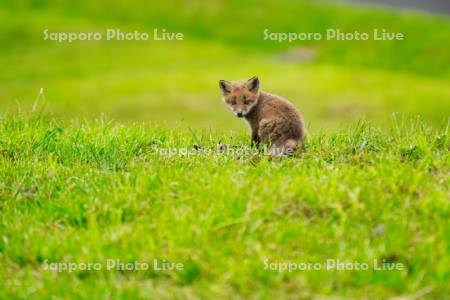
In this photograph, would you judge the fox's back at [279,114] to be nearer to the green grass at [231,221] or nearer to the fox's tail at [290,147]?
the fox's tail at [290,147]

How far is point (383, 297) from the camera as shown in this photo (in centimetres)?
831

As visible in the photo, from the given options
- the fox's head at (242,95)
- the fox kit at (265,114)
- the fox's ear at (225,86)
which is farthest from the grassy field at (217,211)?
the fox's ear at (225,86)

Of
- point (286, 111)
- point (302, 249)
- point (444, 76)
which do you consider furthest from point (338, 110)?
point (302, 249)

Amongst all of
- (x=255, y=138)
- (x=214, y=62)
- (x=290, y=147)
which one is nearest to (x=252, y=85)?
(x=255, y=138)

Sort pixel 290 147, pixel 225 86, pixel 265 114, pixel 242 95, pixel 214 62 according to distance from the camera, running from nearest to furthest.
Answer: pixel 290 147, pixel 265 114, pixel 242 95, pixel 225 86, pixel 214 62

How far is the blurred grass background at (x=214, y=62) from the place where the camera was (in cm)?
7700

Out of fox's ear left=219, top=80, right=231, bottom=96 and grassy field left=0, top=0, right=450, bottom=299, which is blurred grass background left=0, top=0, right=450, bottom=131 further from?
grassy field left=0, top=0, right=450, bottom=299

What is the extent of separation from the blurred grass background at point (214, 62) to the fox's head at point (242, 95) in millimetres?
40109

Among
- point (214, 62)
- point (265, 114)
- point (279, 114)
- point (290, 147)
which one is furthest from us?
point (214, 62)

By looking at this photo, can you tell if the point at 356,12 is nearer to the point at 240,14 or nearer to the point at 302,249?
the point at 240,14

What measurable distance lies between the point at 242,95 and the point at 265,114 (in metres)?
0.52

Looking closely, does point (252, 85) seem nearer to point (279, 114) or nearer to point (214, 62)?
point (279, 114)

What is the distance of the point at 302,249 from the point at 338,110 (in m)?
66.2

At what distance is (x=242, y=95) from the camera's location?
13.9m
